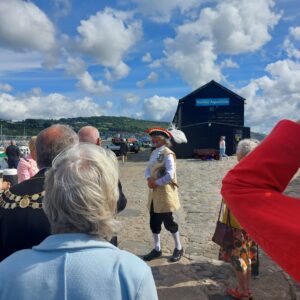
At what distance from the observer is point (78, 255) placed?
158 centimetres

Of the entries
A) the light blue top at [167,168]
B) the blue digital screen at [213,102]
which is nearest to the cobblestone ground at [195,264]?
the light blue top at [167,168]

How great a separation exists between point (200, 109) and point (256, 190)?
46.5 meters

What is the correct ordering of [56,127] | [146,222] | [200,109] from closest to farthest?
1. [56,127]
2. [146,222]
3. [200,109]

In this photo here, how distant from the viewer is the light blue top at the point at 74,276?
1526mm

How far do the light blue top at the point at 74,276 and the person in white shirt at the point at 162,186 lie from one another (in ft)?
14.4

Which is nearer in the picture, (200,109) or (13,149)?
(13,149)

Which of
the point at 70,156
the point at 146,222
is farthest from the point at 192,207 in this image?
the point at 70,156

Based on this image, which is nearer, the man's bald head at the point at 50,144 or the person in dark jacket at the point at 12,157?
the man's bald head at the point at 50,144

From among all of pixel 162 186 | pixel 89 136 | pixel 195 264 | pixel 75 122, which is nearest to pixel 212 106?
pixel 162 186

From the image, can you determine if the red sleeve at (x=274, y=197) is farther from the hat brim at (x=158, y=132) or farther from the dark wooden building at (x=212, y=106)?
the dark wooden building at (x=212, y=106)

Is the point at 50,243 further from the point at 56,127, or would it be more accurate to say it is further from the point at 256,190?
the point at 56,127

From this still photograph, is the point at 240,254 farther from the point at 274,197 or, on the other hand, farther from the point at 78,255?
the point at 274,197

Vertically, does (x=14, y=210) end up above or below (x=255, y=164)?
below

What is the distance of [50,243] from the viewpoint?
1633 mm
